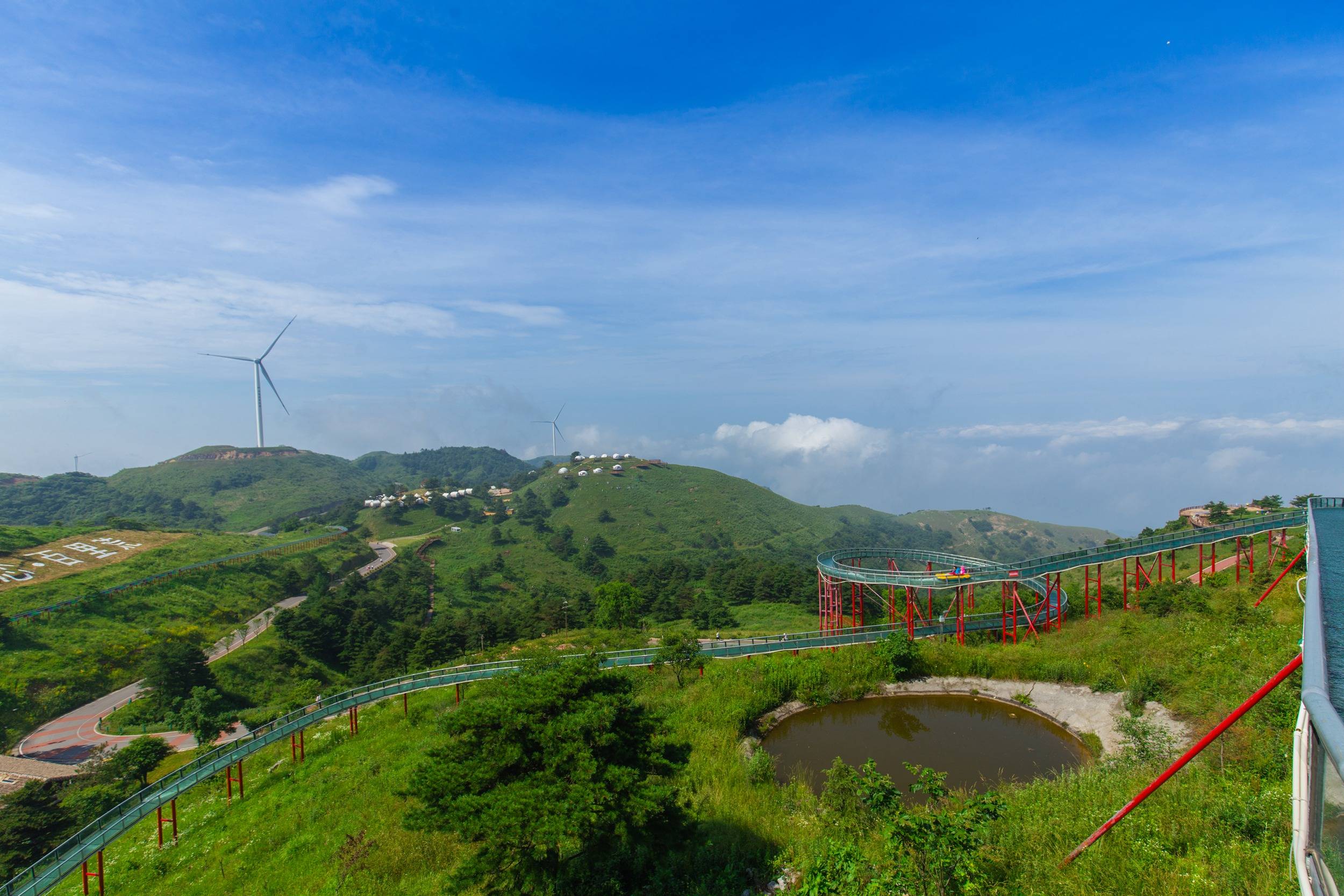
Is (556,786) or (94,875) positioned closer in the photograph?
(556,786)

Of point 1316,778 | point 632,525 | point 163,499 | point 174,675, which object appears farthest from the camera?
point 163,499

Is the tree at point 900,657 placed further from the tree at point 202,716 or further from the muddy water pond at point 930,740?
the tree at point 202,716

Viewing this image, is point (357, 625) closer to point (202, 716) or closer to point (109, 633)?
point (109, 633)

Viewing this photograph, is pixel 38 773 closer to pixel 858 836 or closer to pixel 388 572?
pixel 858 836

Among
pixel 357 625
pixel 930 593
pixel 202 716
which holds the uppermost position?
pixel 930 593

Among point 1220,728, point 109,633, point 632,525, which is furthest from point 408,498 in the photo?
point 1220,728

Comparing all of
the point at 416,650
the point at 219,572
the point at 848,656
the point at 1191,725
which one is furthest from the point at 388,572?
the point at 1191,725

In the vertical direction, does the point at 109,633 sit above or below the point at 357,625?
above
